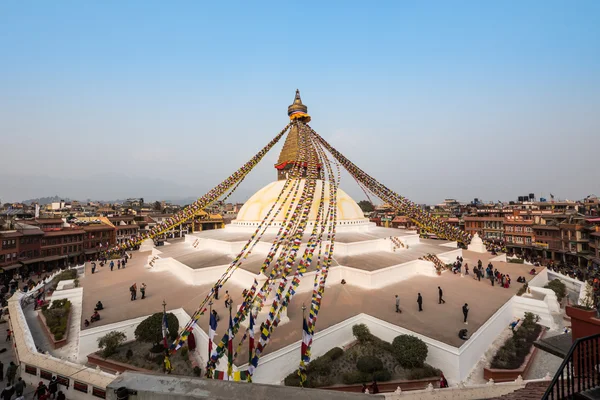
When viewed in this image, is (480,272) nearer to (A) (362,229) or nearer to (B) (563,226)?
(A) (362,229)

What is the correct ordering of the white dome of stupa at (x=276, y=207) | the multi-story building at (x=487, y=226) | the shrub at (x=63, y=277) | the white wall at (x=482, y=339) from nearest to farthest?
the white wall at (x=482, y=339)
the shrub at (x=63, y=277)
the white dome of stupa at (x=276, y=207)
the multi-story building at (x=487, y=226)

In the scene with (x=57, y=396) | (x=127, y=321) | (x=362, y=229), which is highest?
(x=362, y=229)

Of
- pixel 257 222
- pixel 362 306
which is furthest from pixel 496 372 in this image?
pixel 257 222

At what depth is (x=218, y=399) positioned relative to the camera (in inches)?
85.7

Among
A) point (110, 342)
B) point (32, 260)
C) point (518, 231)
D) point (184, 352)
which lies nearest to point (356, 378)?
point (184, 352)

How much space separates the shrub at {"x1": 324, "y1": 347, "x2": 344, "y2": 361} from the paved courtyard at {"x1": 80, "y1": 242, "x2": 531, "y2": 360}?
0.82 m

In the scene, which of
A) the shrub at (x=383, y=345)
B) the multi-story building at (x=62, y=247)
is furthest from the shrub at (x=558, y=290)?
the multi-story building at (x=62, y=247)

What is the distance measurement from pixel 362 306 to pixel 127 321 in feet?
31.1

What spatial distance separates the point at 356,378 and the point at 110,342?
858 cm

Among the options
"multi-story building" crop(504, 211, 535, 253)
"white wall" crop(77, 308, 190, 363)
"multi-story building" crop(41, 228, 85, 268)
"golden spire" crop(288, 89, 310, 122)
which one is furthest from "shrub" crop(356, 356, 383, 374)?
"multi-story building" crop(504, 211, 535, 253)

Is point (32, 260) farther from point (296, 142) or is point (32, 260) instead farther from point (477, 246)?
point (477, 246)

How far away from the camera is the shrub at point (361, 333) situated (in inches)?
409

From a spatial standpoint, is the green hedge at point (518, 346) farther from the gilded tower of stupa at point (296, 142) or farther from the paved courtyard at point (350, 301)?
the gilded tower of stupa at point (296, 142)

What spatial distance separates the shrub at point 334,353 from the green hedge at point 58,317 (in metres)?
10.6
